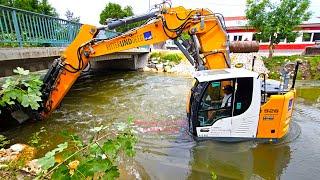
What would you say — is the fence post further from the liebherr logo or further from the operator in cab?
the operator in cab

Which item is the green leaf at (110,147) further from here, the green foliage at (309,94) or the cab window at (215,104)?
the green foliage at (309,94)

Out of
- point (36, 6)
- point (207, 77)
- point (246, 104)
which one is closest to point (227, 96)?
point (246, 104)

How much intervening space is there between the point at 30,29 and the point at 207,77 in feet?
19.4

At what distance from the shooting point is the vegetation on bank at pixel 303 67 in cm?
1838

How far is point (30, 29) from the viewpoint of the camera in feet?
27.2

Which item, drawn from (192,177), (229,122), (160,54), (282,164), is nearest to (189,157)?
(192,177)

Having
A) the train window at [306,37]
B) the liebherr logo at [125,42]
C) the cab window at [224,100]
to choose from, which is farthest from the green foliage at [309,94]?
the train window at [306,37]

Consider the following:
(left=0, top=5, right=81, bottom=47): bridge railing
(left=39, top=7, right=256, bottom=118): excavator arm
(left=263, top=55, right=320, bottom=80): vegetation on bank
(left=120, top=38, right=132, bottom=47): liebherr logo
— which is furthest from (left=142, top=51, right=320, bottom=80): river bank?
(left=120, top=38, right=132, bottom=47): liebherr logo

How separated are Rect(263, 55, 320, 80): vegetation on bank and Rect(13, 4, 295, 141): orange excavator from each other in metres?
13.4

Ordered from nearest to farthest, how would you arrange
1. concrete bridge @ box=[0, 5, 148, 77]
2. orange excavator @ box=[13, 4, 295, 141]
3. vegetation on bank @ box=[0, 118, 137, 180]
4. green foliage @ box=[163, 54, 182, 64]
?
vegetation on bank @ box=[0, 118, 137, 180]
orange excavator @ box=[13, 4, 295, 141]
concrete bridge @ box=[0, 5, 148, 77]
green foliage @ box=[163, 54, 182, 64]

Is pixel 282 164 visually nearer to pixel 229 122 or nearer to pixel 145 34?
pixel 229 122

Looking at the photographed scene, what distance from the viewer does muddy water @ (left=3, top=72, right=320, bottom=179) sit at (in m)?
5.52

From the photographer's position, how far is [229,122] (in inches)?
237

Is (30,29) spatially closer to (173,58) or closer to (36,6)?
(173,58)
